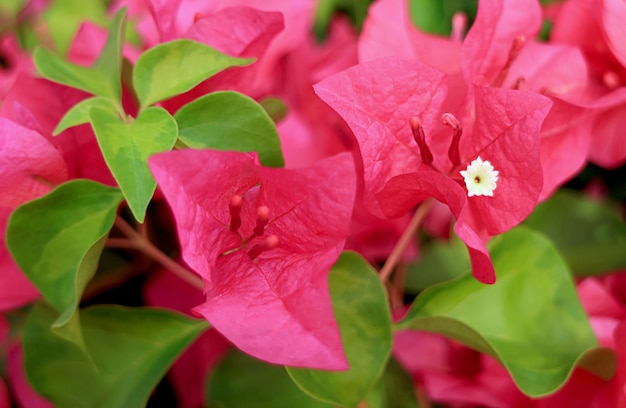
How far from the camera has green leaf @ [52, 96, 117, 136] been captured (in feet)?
1.51

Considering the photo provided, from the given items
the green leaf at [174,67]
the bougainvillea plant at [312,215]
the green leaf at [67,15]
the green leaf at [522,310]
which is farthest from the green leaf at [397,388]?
the green leaf at [67,15]

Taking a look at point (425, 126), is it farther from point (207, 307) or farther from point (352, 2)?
point (352, 2)

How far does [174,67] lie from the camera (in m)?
0.49

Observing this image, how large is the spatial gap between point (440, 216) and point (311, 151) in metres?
0.19

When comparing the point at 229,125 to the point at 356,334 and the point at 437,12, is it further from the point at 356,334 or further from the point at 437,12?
the point at 437,12

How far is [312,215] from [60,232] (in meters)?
0.19

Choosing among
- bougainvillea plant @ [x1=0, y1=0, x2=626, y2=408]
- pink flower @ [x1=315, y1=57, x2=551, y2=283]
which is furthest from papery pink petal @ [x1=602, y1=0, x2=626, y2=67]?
pink flower @ [x1=315, y1=57, x2=551, y2=283]

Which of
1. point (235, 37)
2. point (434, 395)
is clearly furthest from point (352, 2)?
point (434, 395)

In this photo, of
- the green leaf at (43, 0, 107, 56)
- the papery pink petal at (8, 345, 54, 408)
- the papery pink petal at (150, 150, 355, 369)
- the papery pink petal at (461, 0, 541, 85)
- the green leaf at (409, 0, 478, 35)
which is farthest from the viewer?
the green leaf at (43, 0, 107, 56)

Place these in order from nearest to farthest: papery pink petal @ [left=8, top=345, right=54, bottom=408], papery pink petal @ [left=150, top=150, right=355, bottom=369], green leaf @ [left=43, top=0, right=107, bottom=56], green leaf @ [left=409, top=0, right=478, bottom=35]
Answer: papery pink petal @ [left=150, top=150, right=355, bottom=369] → papery pink petal @ [left=8, top=345, right=54, bottom=408] → green leaf @ [left=409, top=0, right=478, bottom=35] → green leaf @ [left=43, top=0, right=107, bottom=56]

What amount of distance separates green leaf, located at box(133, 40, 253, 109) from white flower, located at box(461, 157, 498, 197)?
0.57 ft

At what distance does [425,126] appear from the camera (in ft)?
1.65

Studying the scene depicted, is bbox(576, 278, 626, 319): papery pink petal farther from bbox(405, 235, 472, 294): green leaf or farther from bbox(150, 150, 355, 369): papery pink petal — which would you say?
bbox(150, 150, 355, 369): papery pink petal

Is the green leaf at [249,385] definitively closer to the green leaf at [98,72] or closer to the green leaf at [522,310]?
the green leaf at [522,310]
